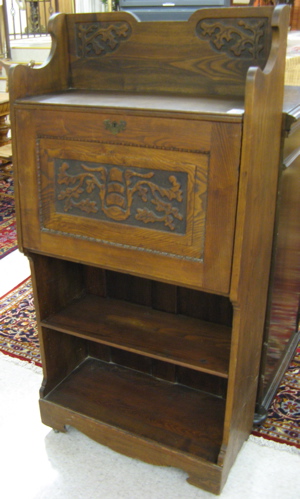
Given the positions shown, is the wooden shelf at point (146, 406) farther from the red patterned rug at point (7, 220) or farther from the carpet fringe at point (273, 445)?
the red patterned rug at point (7, 220)

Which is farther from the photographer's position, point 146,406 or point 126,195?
point 146,406

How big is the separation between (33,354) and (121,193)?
4.13 ft

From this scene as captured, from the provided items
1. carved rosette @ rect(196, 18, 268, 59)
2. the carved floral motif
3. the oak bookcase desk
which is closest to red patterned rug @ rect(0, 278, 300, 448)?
the oak bookcase desk

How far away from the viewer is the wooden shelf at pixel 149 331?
1.61m

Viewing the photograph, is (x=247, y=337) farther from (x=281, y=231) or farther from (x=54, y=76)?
(x=54, y=76)

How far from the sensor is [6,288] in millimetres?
3020

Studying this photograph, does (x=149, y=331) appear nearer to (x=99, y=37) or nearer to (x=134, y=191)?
(x=134, y=191)

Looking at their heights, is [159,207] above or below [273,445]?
above

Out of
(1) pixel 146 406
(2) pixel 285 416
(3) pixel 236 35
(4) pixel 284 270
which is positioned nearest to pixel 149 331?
(1) pixel 146 406

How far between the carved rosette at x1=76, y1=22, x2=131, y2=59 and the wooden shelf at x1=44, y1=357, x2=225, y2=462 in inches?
48.8

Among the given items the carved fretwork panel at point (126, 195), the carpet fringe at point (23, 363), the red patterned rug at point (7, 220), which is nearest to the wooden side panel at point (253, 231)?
the carved fretwork panel at point (126, 195)

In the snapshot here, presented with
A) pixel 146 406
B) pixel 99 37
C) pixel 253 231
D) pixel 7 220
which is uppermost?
pixel 99 37

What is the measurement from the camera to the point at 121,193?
4.64 feet

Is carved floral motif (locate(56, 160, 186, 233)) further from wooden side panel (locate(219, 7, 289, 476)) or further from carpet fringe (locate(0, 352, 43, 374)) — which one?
carpet fringe (locate(0, 352, 43, 374))
